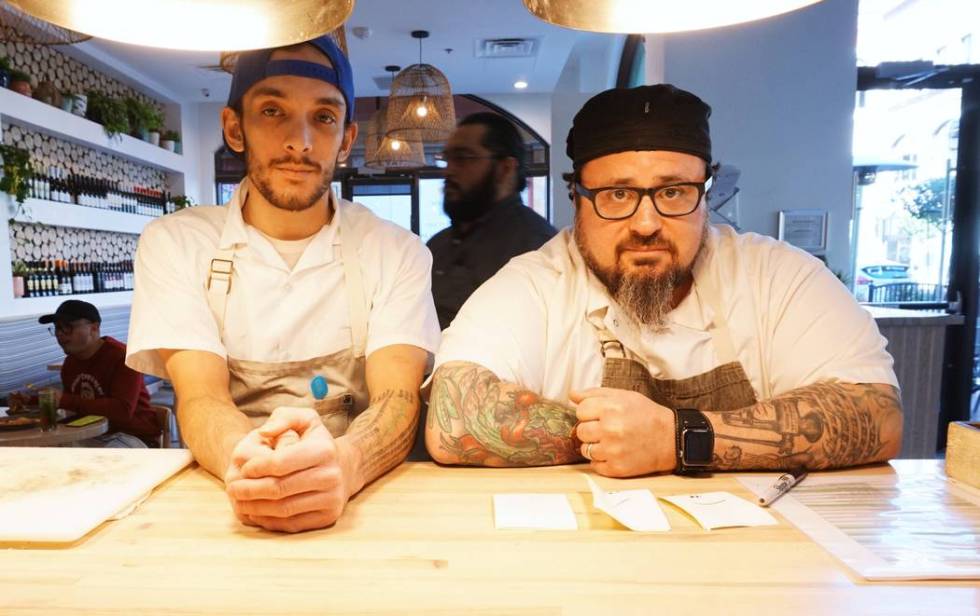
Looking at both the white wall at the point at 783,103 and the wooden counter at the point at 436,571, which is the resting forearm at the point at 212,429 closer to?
the wooden counter at the point at 436,571

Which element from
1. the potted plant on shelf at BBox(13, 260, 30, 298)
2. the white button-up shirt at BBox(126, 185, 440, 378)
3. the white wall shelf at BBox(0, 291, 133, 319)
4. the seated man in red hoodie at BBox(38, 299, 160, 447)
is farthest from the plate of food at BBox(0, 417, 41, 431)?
the potted plant on shelf at BBox(13, 260, 30, 298)

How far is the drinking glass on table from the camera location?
2.95 meters

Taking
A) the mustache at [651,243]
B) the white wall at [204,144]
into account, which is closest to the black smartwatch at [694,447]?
the mustache at [651,243]

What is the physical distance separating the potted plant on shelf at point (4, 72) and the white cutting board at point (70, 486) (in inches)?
206

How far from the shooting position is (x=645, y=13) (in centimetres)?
107

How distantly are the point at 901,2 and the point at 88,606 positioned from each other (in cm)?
560

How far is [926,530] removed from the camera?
0.89 metres

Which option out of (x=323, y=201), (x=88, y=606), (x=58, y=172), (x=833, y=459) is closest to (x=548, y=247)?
(x=323, y=201)

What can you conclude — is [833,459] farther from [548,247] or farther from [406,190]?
[406,190]

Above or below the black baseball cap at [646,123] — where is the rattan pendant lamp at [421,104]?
above

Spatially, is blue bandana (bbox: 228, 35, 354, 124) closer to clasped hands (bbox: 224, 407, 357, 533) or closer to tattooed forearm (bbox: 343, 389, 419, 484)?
tattooed forearm (bbox: 343, 389, 419, 484)

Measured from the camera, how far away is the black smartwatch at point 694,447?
3.76 ft

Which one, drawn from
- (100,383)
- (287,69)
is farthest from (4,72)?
(287,69)

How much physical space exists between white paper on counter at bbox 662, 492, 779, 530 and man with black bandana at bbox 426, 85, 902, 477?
1.00 ft
